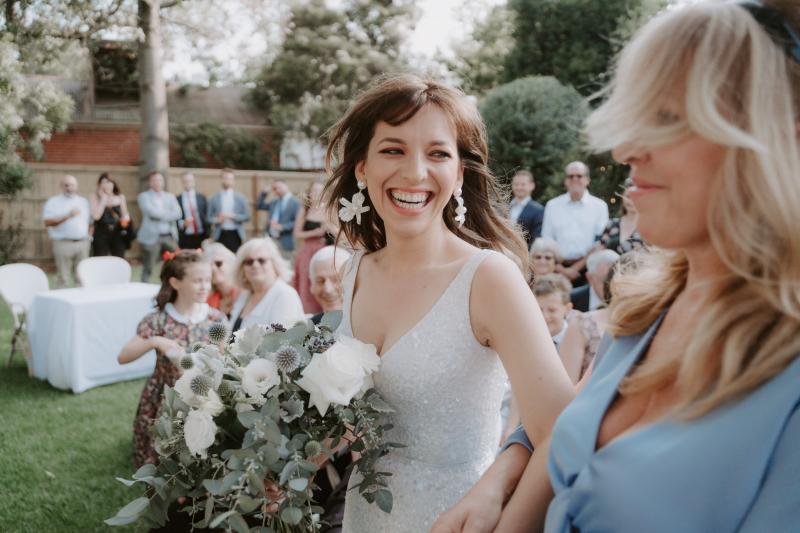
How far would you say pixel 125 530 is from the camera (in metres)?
4.21

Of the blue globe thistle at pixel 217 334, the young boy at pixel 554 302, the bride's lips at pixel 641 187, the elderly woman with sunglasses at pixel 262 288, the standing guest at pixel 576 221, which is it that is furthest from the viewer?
the standing guest at pixel 576 221

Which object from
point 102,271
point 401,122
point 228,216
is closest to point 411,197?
point 401,122

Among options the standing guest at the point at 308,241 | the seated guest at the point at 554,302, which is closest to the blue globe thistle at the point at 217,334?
the seated guest at the point at 554,302

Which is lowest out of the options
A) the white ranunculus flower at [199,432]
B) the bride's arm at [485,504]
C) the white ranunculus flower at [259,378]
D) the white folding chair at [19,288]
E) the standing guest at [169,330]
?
the white folding chair at [19,288]

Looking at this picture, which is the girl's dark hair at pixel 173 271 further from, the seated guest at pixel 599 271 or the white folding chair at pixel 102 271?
the white folding chair at pixel 102 271

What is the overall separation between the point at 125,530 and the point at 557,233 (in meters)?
5.84

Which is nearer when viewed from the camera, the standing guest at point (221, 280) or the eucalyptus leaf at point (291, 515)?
the eucalyptus leaf at point (291, 515)

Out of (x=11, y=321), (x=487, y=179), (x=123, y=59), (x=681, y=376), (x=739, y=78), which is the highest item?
(x=123, y=59)

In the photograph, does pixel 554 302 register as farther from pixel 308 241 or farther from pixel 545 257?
pixel 308 241

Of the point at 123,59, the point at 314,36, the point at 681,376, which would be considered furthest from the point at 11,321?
the point at 314,36

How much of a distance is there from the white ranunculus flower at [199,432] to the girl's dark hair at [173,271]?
3.65 metres

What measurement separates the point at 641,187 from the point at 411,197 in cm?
87

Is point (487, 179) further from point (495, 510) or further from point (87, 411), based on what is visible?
point (87, 411)

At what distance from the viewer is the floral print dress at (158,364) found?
454 centimetres
